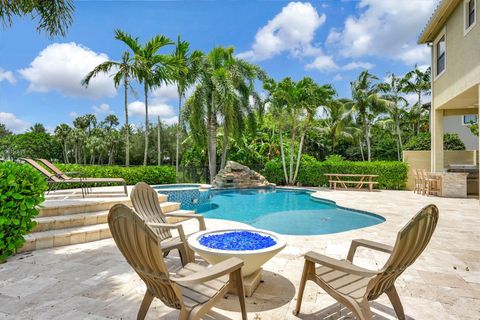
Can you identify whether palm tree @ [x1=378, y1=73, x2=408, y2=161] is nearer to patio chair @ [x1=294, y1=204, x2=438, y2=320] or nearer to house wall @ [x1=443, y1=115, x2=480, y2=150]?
house wall @ [x1=443, y1=115, x2=480, y2=150]

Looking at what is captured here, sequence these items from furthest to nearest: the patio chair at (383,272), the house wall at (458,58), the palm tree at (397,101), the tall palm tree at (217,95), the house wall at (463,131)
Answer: the palm tree at (397,101), the house wall at (463,131), the tall palm tree at (217,95), the house wall at (458,58), the patio chair at (383,272)

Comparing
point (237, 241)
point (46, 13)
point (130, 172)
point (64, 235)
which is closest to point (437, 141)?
point (237, 241)

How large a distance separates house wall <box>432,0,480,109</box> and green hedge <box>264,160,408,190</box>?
393 cm

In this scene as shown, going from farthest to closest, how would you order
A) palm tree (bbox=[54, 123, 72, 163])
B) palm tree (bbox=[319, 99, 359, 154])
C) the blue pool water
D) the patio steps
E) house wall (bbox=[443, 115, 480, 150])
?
palm tree (bbox=[54, 123, 72, 163]) < palm tree (bbox=[319, 99, 359, 154]) < house wall (bbox=[443, 115, 480, 150]) < the blue pool water < the patio steps

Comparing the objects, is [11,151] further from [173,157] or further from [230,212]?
[230,212]

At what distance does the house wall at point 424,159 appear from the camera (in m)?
14.6

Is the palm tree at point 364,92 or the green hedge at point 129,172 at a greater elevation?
the palm tree at point 364,92

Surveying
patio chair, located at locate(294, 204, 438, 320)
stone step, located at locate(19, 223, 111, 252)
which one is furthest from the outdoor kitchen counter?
stone step, located at locate(19, 223, 111, 252)

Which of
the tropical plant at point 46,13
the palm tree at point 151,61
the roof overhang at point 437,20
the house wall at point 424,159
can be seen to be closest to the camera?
the tropical plant at point 46,13

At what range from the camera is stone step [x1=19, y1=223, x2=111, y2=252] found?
4543mm

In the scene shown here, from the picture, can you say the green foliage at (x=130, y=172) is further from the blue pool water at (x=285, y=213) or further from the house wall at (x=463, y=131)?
the house wall at (x=463, y=131)

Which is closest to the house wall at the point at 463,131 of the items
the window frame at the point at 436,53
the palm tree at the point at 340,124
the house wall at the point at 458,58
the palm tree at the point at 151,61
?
the palm tree at the point at 340,124

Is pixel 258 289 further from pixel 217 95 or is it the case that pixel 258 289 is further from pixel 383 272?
pixel 217 95

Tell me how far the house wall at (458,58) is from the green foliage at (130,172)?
12.6m
